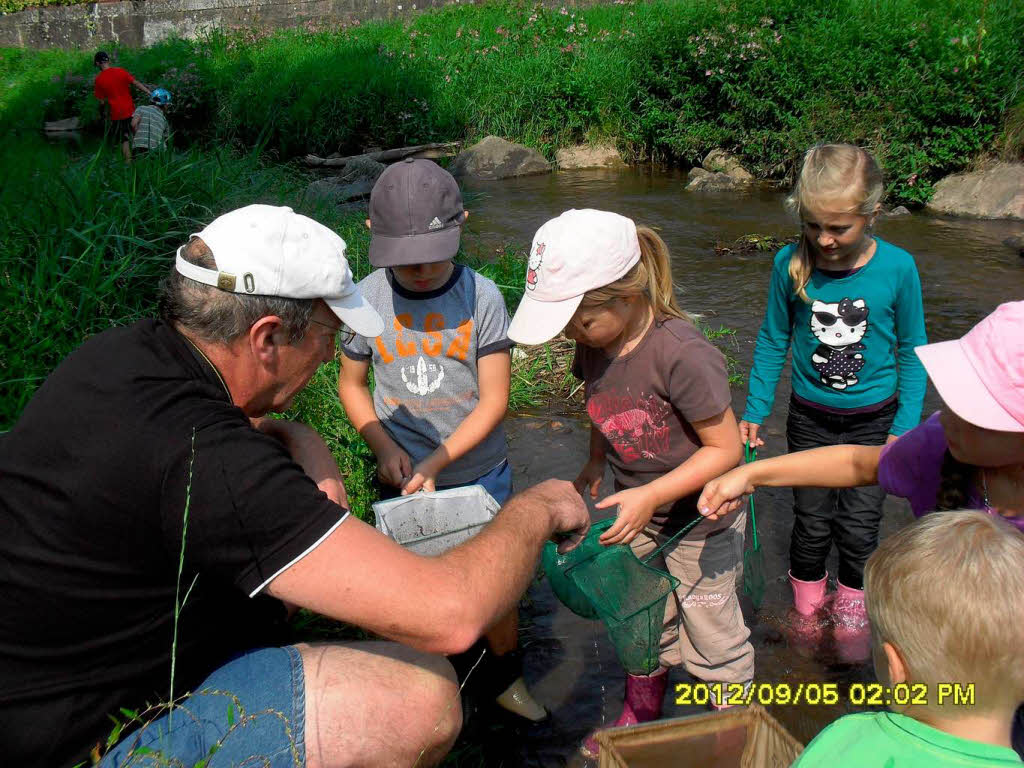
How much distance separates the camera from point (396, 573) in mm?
1644

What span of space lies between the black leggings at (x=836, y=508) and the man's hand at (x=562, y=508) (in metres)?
1.18

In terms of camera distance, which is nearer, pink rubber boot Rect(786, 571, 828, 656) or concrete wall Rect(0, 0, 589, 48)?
pink rubber boot Rect(786, 571, 828, 656)

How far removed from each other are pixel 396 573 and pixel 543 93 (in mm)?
12181

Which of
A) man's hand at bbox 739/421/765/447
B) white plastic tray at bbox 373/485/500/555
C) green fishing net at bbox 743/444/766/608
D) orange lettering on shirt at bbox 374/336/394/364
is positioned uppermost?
orange lettering on shirt at bbox 374/336/394/364

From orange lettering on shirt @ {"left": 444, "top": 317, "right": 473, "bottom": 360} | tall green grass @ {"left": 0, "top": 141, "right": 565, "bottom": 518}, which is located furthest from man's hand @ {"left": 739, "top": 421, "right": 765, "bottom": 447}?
tall green grass @ {"left": 0, "top": 141, "right": 565, "bottom": 518}

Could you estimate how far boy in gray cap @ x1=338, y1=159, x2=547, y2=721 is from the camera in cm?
268

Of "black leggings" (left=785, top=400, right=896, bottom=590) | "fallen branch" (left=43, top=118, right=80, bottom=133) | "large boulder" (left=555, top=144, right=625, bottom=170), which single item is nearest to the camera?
"black leggings" (left=785, top=400, right=896, bottom=590)

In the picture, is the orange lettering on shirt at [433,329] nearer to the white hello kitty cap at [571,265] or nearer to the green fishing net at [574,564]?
the white hello kitty cap at [571,265]

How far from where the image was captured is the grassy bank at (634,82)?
929cm

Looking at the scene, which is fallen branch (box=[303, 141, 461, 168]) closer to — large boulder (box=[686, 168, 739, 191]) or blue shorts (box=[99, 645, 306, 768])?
large boulder (box=[686, 168, 739, 191])

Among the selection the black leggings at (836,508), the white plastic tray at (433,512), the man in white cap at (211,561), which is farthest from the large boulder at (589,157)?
the man in white cap at (211,561)

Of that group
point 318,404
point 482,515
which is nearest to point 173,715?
point 482,515

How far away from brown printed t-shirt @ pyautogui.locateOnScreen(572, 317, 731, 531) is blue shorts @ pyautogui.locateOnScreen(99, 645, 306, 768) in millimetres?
1110

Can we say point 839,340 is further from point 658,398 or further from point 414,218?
point 414,218
